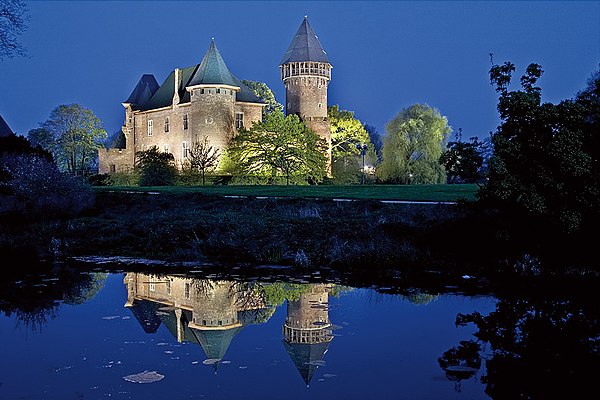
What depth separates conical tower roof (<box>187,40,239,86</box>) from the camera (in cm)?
4666

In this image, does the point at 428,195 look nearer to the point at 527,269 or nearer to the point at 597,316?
the point at 527,269

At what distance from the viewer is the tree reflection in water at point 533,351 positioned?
6.79 metres

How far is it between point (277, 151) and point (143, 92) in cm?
2070

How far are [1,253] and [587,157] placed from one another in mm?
14360

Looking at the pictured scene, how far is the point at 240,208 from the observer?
75.7 ft

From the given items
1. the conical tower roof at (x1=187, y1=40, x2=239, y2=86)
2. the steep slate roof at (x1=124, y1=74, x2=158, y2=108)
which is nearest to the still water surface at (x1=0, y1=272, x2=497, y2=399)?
the conical tower roof at (x1=187, y1=40, x2=239, y2=86)

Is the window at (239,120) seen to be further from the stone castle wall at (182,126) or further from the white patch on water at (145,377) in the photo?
the white patch on water at (145,377)

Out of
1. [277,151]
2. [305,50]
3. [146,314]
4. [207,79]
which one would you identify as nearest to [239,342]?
[146,314]

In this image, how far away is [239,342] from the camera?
8453 millimetres

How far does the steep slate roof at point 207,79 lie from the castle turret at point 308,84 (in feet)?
9.57

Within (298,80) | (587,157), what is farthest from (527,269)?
(298,80)

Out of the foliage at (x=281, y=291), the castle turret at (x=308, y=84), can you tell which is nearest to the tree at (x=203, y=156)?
the castle turret at (x=308, y=84)

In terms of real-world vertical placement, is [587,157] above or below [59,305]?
above

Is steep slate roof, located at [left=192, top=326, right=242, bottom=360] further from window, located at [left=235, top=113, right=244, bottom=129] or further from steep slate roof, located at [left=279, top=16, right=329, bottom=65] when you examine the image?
steep slate roof, located at [left=279, top=16, right=329, bottom=65]
